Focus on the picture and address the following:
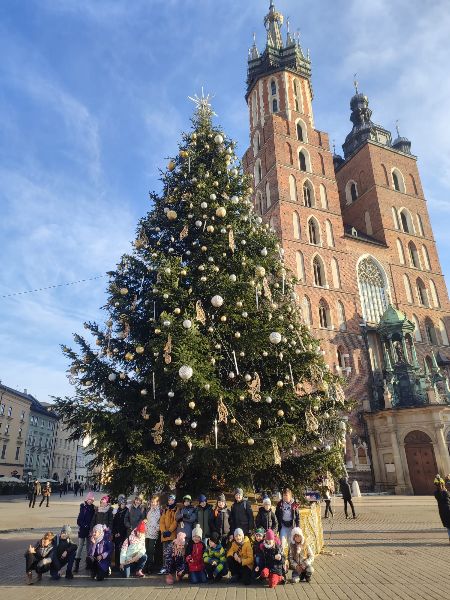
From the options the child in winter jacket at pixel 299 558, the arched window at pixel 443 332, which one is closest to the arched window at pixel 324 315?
the arched window at pixel 443 332

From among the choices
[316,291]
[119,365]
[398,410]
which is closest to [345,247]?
[316,291]

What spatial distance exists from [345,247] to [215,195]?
2525 centimetres

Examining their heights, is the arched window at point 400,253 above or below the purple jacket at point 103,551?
above

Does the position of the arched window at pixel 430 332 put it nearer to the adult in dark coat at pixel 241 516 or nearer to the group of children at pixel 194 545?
the group of children at pixel 194 545

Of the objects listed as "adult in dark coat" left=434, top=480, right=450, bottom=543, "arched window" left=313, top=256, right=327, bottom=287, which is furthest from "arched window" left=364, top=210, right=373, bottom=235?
"adult in dark coat" left=434, top=480, right=450, bottom=543

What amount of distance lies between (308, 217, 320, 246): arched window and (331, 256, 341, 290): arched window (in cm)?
197

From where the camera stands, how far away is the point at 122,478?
8.52m

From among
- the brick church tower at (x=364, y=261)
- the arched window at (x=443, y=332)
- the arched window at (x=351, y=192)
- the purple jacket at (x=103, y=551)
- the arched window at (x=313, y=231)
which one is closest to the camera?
the purple jacket at (x=103, y=551)

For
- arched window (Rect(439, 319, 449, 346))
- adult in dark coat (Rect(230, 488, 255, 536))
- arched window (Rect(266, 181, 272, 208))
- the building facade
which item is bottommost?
adult in dark coat (Rect(230, 488, 255, 536))

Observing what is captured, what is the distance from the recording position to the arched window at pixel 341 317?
31953mm

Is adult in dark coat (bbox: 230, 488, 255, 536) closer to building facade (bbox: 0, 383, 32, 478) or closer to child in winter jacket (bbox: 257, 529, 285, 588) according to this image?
child in winter jacket (bbox: 257, 529, 285, 588)

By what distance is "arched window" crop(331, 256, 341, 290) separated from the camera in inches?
1305

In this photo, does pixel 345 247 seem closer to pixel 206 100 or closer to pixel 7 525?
pixel 206 100

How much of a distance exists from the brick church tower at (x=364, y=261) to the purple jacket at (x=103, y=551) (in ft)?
61.8
